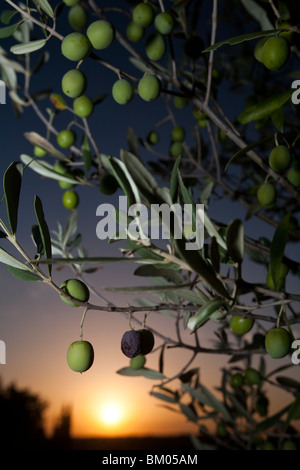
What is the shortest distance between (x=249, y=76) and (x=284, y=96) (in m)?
2.49

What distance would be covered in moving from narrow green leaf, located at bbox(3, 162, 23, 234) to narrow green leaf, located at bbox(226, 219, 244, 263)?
507 millimetres

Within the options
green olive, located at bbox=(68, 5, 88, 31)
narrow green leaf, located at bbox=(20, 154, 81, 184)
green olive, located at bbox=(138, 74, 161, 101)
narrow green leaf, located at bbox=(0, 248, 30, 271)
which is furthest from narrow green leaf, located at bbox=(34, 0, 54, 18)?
narrow green leaf, located at bbox=(0, 248, 30, 271)

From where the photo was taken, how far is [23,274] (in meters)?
1.04

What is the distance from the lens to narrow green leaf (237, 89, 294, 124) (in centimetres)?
A: 103

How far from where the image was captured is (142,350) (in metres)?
1.08

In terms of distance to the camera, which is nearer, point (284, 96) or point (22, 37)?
point (284, 96)

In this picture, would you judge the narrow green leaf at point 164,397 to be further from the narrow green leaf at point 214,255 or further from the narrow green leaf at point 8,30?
the narrow green leaf at point 8,30

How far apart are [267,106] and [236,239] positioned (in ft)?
1.31

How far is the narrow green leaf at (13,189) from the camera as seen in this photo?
2.94 feet

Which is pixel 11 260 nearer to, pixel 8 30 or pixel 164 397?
pixel 8 30

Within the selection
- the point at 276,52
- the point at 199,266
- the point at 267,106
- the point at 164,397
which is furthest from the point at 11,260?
the point at 164,397

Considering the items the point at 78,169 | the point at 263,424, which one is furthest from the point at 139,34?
the point at 263,424

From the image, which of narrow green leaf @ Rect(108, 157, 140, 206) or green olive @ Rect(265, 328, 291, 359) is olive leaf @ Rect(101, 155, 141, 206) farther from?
green olive @ Rect(265, 328, 291, 359)

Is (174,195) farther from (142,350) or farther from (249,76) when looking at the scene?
(249,76)
